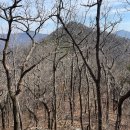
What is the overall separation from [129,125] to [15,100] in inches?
1107

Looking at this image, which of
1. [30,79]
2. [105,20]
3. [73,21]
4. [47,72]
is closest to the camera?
[105,20]

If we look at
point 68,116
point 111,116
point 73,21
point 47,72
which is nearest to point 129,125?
point 111,116

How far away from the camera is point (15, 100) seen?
19.0m

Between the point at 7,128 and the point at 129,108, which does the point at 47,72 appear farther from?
the point at 129,108

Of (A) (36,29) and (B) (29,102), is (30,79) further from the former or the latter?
(A) (36,29)

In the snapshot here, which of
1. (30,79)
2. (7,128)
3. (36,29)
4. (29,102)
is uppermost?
(36,29)

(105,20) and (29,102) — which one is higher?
A: (105,20)

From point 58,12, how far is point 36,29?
1.79 m

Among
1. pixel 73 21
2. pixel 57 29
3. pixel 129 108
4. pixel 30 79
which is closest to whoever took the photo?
pixel 57 29

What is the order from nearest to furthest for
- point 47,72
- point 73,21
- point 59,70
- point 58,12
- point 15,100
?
point 15,100, point 58,12, point 73,21, point 47,72, point 59,70

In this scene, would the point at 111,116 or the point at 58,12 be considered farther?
the point at 111,116

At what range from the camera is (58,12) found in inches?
821

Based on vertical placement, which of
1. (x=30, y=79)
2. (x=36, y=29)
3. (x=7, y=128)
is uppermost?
(x=36, y=29)

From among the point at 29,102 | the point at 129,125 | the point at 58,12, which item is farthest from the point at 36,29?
the point at 129,125
